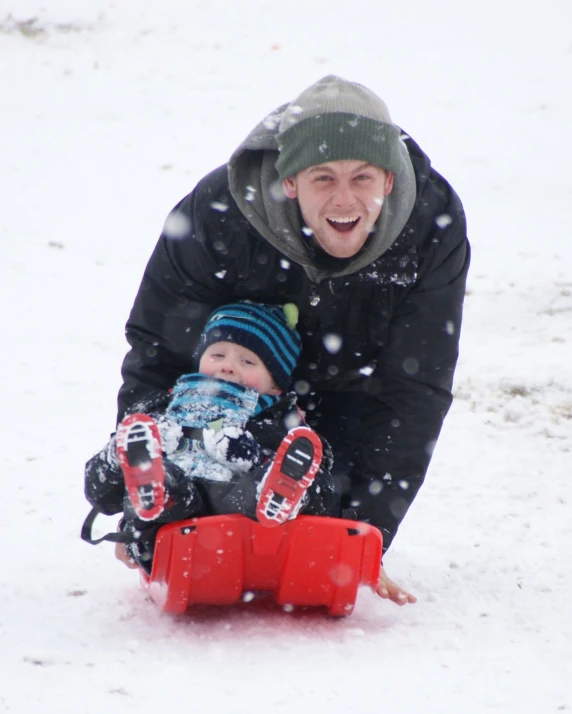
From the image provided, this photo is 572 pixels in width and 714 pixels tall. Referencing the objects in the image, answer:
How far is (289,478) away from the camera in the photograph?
2.17 meters

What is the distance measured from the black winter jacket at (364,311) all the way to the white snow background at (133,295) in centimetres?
40

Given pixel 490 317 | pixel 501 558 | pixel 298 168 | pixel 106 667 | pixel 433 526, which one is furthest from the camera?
pixel 490 317

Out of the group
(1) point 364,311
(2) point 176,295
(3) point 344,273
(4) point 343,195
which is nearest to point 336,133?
(4) point 343,195

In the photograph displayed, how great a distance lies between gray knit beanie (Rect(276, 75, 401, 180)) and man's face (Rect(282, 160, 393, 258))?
34mm

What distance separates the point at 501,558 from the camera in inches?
112

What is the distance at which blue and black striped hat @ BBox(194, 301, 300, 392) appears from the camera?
8.72 ft

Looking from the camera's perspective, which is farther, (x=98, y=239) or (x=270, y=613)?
(x=98, y=239)

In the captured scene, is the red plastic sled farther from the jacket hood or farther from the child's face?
the jacket hood

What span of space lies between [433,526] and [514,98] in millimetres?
6045

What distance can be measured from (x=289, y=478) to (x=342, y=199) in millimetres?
728

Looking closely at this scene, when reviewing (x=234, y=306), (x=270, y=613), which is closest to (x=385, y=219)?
(x=234, y=306)

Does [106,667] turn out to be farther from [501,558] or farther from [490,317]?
[490,317]

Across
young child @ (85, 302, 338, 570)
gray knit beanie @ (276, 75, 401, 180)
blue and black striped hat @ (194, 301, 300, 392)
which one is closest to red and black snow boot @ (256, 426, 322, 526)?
young child @ (85, 302, 338, 570)

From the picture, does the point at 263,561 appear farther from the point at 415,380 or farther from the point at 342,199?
the point at 342,199
